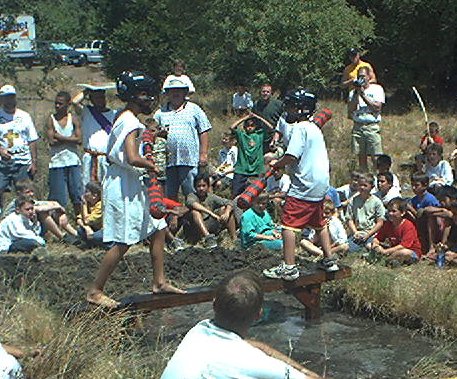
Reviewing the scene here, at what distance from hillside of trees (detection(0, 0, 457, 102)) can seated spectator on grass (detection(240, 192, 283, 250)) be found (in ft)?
27.2

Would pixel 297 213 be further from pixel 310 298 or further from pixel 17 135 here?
pixel 17 135

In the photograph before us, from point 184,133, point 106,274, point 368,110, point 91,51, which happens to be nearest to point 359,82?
point 368,110

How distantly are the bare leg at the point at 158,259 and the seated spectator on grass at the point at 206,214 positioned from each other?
11.0 feet

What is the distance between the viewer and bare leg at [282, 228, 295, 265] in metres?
8.24

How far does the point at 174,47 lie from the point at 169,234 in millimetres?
17779

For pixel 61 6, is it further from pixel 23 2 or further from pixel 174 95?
pixel 174 95

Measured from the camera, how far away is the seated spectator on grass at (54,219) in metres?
11.3

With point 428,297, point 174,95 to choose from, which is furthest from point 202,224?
point 428,297

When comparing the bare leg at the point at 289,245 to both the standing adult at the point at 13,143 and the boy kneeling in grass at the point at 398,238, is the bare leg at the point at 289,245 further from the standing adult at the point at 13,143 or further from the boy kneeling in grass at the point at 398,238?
the standing adult at the point at 13,143

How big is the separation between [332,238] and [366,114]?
333cm

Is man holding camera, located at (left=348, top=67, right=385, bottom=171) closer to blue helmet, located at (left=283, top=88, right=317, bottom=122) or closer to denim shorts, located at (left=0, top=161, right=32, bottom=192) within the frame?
denim shorts, located at (left=0, top=161, right=32, bottom=192)

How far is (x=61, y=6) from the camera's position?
4778 cm

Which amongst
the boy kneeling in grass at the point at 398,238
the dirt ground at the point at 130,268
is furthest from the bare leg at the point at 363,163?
the dirt ground at the point at 130,268

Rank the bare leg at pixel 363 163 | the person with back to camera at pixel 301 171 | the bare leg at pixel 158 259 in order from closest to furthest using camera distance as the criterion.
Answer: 1. the bare leg at pixel 158 259
2. the person with back to camera at pixel 301 171
3. the bare leg at pixel 363 163
